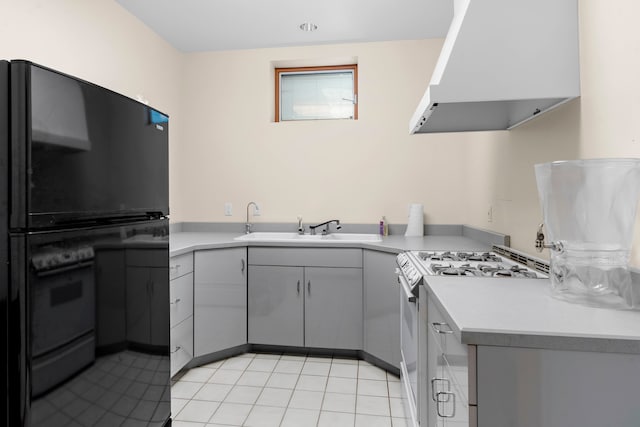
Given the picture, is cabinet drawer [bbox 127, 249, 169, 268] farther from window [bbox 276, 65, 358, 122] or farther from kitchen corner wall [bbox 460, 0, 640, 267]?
window [bbox 276, 65, 358, 122]

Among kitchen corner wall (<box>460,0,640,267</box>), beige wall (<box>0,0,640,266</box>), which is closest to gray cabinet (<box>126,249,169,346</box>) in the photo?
beige wall (<box>0,0,640,266</box>)

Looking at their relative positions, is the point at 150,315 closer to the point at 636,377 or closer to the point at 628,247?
the point at 636,377

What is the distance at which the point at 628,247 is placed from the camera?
99 centimetres

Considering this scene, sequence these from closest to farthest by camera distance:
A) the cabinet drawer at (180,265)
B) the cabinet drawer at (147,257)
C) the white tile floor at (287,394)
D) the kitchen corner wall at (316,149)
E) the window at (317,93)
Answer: the cabinet drawer at (147,257)
the white tile floor at (287,394)
the cabinet drawer at (180,265)
the kitchen corner wall at (316,149)
the window at (317,93)

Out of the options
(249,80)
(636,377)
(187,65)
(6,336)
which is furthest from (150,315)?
(187,65)

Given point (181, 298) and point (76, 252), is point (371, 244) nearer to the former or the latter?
point (181, 298)

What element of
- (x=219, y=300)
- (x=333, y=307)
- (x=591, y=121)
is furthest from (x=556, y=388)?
(x=219, y=300)

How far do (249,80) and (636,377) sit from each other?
3161 mm

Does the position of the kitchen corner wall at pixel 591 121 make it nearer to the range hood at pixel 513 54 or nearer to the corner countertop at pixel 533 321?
the range hood at pixel 513 54

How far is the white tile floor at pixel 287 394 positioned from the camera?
1904 millimetres

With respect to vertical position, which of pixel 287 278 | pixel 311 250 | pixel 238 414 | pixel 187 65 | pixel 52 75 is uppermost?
pixel 187 65

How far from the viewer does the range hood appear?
1.36 metres

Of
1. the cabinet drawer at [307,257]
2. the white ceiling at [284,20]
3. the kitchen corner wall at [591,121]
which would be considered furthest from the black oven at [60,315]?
the white ceiling at [284,20]

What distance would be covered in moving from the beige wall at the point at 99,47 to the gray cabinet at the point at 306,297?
1203 millimetres
